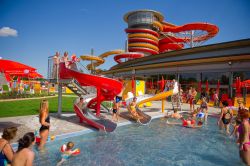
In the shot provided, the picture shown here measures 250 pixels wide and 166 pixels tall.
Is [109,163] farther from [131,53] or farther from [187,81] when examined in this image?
[131,53]

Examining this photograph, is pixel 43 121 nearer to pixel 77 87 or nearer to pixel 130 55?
pixel 77 87

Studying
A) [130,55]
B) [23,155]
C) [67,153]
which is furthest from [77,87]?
[130,55]

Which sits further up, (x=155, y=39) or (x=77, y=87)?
(x=155, y=39)

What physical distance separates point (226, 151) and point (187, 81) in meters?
20.1

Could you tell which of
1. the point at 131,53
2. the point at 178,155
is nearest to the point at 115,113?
the point at 178,155

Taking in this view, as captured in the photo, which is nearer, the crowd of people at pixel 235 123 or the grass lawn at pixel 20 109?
the crowd of people at pixel 235 123

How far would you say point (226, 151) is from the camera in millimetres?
7105

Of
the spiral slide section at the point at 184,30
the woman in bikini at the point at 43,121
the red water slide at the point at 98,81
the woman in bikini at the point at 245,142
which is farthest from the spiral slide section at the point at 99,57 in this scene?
the woman in bikini at the point at 245,142

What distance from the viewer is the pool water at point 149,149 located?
5.80 meters

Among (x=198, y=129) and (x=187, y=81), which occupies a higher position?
(x=187, y=81)

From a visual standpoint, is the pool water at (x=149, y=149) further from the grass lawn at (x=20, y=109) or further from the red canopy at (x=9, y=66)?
the grass lawn at (x=20, y=109)

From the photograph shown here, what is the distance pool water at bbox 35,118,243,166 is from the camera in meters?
5.80

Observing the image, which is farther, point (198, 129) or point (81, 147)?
point (198, 129)

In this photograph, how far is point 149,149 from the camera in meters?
6.98
